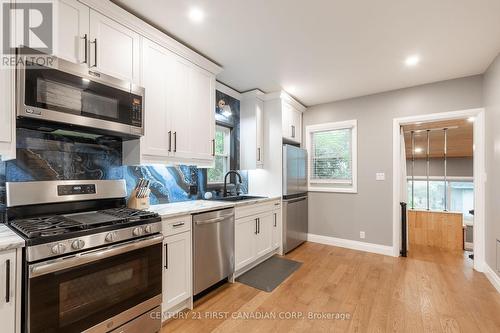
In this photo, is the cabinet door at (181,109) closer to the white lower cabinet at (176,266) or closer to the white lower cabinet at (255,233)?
the white lower cabinet at (176,266)

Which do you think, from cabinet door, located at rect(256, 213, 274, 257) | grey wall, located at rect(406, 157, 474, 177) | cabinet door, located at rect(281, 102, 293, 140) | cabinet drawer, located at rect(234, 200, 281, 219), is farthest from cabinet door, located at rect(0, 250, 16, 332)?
grey wall, located at rect(406, 157, 474, 177)

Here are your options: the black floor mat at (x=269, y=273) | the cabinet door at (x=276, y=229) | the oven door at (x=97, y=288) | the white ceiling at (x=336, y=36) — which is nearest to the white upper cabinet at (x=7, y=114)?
the oven door at (x=97, y=288)

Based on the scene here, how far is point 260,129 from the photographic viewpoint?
3.87 m

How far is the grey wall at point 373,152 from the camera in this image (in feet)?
11.3

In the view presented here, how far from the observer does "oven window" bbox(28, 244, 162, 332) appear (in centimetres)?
123

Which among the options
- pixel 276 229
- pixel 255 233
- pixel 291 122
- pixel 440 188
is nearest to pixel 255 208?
pixel 255 233

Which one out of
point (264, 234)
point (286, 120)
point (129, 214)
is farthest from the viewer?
point (286, 120)

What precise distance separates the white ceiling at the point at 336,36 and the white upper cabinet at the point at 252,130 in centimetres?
50

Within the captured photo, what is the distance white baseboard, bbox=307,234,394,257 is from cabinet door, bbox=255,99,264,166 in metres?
1.82

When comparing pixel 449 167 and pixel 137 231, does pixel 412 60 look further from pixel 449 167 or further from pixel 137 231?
pixel 449 167

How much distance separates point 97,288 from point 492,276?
4.08m

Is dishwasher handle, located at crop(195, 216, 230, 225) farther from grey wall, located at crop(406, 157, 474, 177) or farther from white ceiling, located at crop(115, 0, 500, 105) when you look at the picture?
grey wall, located at crop(406, 157, 474, 177)

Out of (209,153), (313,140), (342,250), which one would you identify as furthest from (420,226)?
(209,153)

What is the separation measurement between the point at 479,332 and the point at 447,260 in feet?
6.32
